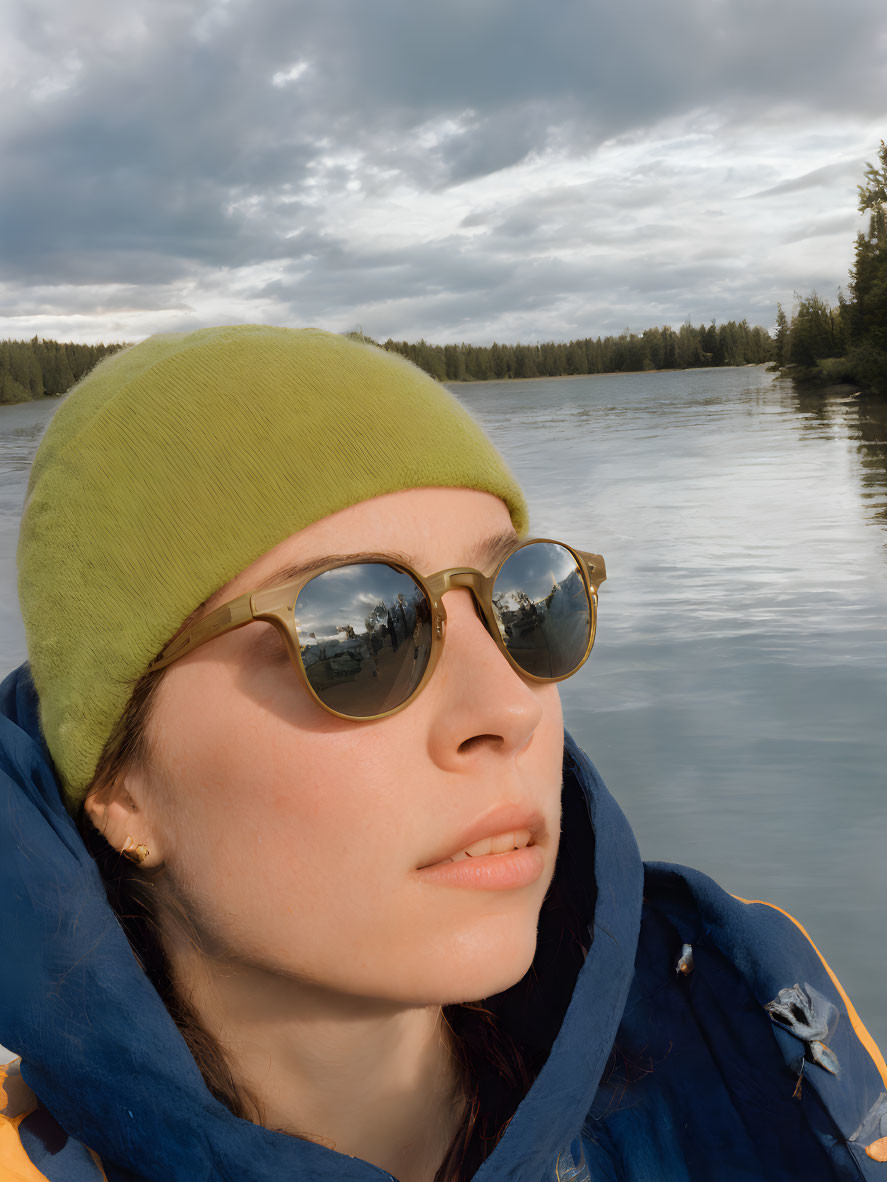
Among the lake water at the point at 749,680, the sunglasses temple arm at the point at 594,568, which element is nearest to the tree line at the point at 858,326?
the lake water at the point at 749,680

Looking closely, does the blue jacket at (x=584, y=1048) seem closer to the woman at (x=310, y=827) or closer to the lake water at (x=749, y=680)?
the woman at (x=310, y=827)

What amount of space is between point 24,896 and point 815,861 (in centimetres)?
321

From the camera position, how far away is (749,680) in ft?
16.7

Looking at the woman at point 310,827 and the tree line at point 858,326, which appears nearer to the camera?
the woman at point 310,827

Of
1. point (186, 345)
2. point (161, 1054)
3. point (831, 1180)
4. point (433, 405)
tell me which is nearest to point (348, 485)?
point (433, 405)

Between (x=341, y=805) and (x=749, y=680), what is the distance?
170 inches

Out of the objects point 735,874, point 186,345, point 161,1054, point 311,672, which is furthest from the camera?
point 735,874

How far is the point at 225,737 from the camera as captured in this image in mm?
1246

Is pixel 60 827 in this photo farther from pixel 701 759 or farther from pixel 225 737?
pixel 701 759

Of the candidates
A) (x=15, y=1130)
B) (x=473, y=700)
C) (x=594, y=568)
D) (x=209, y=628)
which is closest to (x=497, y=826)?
(x=473, y=700)

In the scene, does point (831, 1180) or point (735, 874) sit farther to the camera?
point (735, 874)

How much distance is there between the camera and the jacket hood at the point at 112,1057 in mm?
1125

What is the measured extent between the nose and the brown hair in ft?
1.39

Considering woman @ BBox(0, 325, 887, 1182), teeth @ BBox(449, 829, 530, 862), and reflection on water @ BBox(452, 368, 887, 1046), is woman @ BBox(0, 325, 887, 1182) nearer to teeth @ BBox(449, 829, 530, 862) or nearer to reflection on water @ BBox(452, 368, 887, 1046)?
teeth @ BBox(449, 829, 530, 862)
